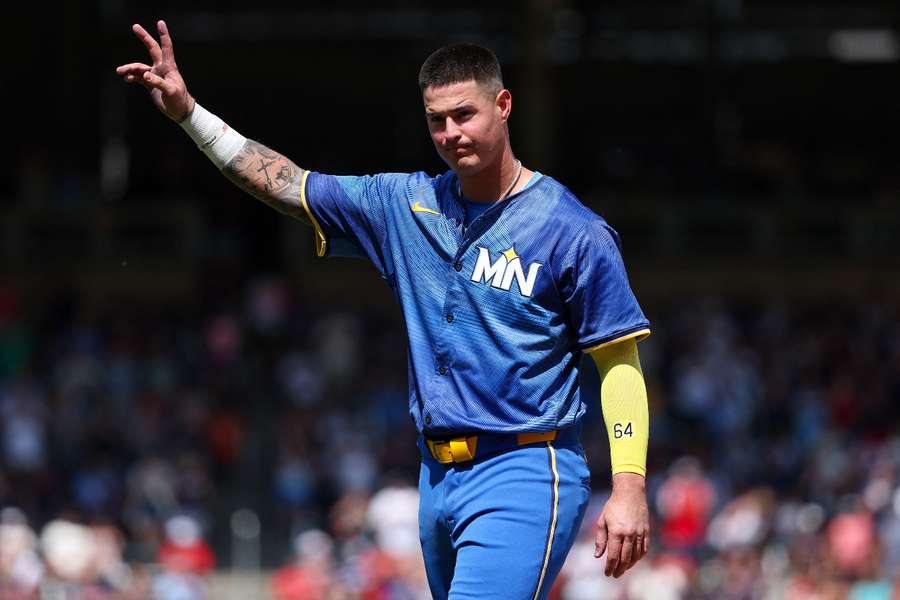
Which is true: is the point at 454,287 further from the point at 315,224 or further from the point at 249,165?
the point at 249,165

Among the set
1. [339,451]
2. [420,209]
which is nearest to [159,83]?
[420,209]

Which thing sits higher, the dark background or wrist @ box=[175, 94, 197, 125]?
wrist @ box=[175, 94, 197, 125]

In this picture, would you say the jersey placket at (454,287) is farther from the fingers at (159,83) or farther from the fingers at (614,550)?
the fingers at (159,83)

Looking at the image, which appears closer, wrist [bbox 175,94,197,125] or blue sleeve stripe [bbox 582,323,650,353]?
blue sleeve stripe [bbox 582,323,650,353]

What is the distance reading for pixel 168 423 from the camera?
1552cm

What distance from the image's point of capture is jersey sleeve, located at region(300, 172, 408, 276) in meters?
4.48

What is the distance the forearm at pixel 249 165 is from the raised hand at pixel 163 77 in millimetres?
66

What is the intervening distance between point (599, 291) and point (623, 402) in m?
0.30

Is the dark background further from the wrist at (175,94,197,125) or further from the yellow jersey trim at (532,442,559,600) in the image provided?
the wrist at (175,94,197,125)

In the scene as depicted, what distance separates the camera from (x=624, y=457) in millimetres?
4203

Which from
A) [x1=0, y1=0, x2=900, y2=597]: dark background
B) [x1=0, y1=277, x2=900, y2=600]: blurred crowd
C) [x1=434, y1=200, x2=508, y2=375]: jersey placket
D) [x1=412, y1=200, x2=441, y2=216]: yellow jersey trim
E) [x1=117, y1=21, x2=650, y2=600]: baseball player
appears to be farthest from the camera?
[x1=0, y1=0, x2=900, y2=597]: dark background

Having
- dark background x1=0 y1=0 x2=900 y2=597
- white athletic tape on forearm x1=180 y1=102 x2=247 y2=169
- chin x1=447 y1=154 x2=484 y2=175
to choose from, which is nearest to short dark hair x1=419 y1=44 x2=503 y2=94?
chin x1=447 y1=154 x2=484 y2=175

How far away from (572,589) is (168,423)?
4.72 m

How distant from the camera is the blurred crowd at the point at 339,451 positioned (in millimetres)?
12562
